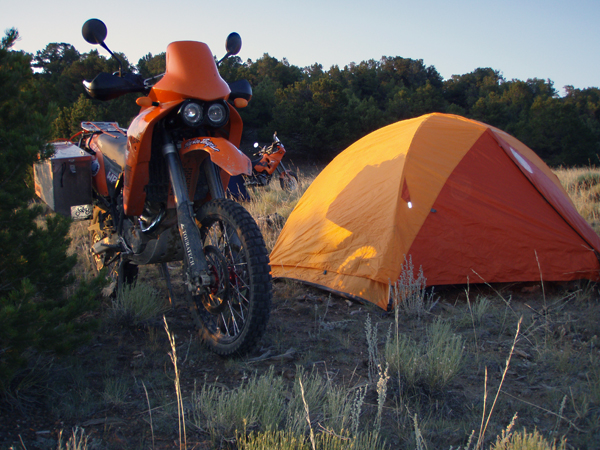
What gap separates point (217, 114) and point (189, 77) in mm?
262

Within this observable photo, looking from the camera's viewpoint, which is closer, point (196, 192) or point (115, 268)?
point (196, 192)

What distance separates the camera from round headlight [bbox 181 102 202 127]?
2545 millimetres

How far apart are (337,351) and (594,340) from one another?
1617 mm

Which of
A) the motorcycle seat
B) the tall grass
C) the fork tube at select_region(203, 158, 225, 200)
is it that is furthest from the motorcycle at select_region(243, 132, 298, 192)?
the fork tube at select_region(203, 158, 225, 200)

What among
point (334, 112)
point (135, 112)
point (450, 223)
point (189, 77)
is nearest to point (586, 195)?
point (450, 223)

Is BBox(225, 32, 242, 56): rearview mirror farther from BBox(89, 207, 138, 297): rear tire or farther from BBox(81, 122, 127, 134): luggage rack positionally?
BBox(89, 207, 138, 297): rear tire

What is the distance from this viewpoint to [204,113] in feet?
8.55

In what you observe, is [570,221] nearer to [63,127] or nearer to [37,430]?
[37,430]

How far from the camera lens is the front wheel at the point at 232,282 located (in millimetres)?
2326

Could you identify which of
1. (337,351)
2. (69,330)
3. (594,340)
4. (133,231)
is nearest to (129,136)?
(133,231)

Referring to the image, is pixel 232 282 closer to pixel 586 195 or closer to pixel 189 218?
pixel 189 218

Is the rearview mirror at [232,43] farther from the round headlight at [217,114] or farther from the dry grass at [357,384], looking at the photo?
the dry grass at [357,384]

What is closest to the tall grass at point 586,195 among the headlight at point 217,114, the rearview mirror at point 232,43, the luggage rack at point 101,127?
the rearview mirror at point 232,43

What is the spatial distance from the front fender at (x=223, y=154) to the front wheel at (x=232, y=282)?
208 mm
